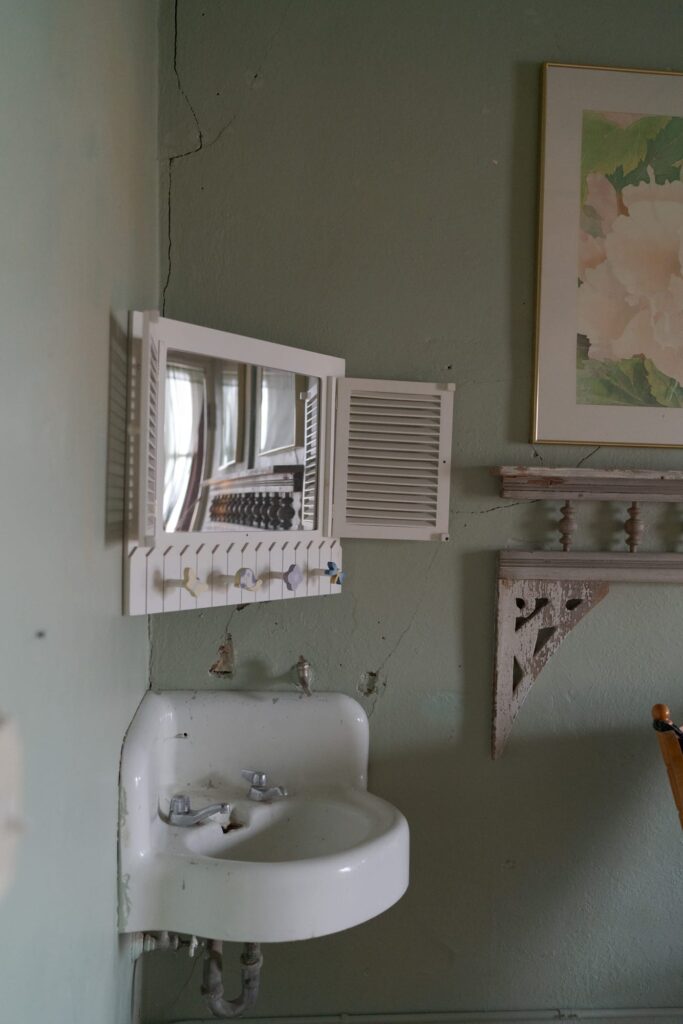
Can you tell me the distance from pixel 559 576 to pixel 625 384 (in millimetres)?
408

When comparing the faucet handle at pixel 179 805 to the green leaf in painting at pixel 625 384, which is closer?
the faucet handle at pixel 179 805

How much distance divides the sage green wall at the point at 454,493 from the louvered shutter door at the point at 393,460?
5cm

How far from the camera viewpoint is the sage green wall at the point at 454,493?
1.66 metres

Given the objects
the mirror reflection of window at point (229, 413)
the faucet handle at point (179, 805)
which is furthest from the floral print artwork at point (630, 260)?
the faucet handle at point (179, 805)

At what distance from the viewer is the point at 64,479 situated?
0.90 metres

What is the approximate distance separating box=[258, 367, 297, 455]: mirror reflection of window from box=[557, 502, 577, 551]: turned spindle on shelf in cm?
56

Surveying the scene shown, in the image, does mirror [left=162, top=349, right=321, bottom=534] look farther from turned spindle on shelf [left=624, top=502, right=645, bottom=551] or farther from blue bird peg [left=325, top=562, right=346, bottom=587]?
turned spindle on shelf [left=624, top=502, right=645, bottom=551]

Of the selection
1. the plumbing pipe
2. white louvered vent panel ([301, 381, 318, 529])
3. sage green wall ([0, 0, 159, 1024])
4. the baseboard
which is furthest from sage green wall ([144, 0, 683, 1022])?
sage green wall ([0, 0, 159, 1024])

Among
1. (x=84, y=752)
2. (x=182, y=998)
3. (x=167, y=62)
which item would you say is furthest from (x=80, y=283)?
(x=182, y=998)

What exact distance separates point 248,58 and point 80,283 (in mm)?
928

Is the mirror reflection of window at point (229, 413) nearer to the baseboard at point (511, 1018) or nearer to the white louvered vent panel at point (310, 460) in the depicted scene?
the white louvered vent panel at point (310, 460)

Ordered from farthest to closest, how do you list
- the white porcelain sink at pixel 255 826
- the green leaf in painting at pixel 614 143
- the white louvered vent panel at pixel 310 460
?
the green leaf in painting at pixel 614 143
the white louvered vent panel at pixel 310 460
the white porcelain sink at pixel 255 826

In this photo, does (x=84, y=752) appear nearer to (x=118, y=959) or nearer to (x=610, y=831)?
(x=118, y=959)

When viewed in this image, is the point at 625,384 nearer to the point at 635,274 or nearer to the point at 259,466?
the point at 635,274
